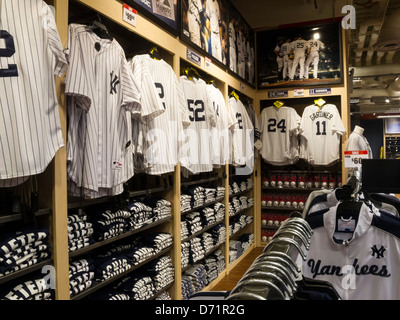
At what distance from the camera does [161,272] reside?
2.93 metres

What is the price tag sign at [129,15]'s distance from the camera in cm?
240

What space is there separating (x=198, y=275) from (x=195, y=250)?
0.30 metres

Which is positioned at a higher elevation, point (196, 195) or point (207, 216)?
point (196, 195)

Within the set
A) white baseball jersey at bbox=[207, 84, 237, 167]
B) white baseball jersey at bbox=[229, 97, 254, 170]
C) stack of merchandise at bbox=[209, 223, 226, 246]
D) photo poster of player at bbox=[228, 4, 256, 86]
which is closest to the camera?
white baseball jersey at bbox=[207, 84, 237, 167]

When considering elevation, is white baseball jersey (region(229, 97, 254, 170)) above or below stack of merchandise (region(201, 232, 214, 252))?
above

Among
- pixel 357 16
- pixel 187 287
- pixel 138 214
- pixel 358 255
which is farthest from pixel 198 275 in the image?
pixel 357 16

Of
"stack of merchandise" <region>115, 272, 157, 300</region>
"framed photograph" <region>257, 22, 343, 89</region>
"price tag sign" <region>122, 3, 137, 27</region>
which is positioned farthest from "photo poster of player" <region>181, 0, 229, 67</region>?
"stack of merchandise" <region>115, 272, 157, 300</region>

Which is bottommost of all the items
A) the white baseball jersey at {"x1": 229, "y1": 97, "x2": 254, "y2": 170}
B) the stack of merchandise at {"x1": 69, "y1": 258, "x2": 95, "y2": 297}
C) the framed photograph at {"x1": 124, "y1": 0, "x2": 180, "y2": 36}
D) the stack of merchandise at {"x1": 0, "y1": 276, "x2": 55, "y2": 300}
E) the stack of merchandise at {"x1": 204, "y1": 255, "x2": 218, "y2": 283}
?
the stack of merchandise at {"x1": 204, "y1": 255, "x2": 218, "y2": 283}

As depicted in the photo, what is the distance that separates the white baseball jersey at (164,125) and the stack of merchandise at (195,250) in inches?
43.1

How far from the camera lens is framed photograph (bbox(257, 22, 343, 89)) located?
5688 millimetres

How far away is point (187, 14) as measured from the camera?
346 centimetres

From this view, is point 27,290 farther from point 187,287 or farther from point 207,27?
point 207,27

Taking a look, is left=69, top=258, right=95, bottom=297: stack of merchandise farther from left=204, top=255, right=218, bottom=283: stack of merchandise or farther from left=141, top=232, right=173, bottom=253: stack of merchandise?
left=204, top=255, right=218, bottom=283: stack of merchandise

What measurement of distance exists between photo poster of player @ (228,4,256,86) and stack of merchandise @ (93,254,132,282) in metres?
3.25
